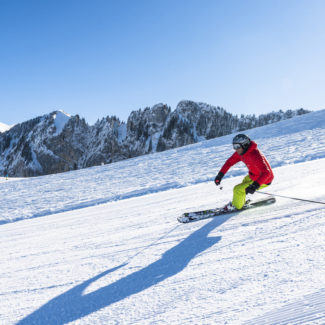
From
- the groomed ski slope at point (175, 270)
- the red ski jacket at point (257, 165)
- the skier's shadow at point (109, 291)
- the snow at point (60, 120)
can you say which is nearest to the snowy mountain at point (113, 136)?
the snow at point (60, 120)

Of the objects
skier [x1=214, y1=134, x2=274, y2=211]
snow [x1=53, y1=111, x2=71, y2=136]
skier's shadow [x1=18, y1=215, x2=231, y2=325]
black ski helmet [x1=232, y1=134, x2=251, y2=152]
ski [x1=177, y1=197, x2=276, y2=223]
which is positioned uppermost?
snow [x1=53, y1=111, x2=71, y2=136]

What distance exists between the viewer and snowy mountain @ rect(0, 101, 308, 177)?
13275 cm

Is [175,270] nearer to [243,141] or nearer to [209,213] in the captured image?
[209,213]

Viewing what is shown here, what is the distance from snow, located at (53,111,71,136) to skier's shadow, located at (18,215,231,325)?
15581cm

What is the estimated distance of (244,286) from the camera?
197 centimetres

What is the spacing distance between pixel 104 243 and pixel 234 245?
1.88m

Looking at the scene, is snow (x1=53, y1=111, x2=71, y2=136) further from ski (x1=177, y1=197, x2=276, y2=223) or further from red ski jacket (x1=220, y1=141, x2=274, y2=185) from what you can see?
red ski jacket (x1=220, y1=141, x2=274, y2=185)

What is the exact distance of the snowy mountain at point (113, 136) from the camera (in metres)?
133

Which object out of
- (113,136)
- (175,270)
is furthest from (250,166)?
(113,136)

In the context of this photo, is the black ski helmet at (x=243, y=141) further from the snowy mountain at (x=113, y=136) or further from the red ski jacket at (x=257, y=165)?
the snowy mountain at (x=113, y=136)

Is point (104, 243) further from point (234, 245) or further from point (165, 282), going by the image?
point (234, 245)

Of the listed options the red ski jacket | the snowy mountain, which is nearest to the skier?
the red ski jacket

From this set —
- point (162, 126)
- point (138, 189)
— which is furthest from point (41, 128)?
point (138, 189)

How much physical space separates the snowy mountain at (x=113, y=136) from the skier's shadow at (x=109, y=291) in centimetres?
Result: 12327
